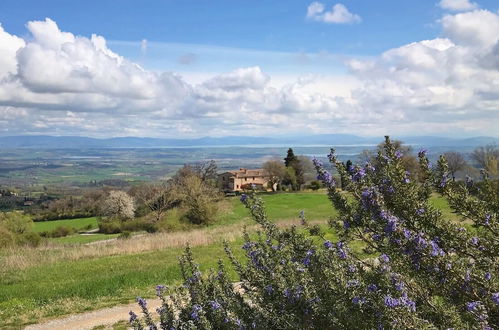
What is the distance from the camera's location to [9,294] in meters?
15.5

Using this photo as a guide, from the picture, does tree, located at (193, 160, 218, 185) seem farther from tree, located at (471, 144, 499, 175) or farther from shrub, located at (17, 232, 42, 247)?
Result: tree, located at (471, 144, 499, 175)

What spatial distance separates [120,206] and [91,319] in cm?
5323

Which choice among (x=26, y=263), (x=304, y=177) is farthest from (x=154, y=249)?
(x=304, y=177)

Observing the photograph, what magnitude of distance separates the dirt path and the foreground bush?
7.19 m

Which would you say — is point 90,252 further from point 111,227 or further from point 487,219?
point 111,227

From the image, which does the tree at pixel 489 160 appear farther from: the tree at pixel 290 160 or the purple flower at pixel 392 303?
the tree at pixel 290 160

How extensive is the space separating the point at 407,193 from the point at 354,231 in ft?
2.68

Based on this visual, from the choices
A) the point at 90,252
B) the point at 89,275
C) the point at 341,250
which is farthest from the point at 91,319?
the point at 90,252

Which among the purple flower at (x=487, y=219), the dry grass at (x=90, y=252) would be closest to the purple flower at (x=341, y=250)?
the purple flower at (x=487, y=219)

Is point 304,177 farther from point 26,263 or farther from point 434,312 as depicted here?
point 434,312

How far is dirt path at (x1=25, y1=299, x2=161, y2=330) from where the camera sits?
37.9ft

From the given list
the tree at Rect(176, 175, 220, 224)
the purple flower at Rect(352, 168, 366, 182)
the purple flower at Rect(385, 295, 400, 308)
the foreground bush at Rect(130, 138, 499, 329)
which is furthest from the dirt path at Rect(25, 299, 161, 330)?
the tree at Rect(176, 175, 220, 224)

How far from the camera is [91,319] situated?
39.6ft

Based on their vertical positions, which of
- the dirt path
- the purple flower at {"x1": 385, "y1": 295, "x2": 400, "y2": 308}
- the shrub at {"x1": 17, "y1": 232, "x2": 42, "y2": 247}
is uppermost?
the purple flower at {"x1": 385, "y1": 295, "x2": 400, "y2": 308}
